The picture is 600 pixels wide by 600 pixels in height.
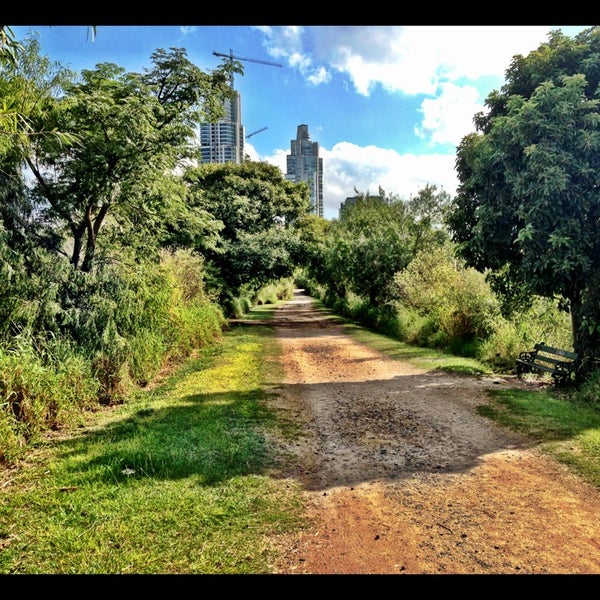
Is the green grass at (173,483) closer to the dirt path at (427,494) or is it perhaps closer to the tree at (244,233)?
the dirt path at (427,494)

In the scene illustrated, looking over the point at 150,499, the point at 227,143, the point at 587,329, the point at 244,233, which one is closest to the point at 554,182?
the point at 587,329

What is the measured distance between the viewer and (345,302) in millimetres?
26609

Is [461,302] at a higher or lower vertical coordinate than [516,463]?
higher

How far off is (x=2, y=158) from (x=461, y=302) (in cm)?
1092

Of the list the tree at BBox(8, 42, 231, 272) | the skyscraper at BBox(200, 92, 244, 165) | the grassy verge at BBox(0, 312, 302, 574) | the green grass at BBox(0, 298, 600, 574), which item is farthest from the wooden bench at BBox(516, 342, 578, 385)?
the skyscraper at BBox(200, 92, 244, 165)

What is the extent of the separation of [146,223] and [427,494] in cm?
828

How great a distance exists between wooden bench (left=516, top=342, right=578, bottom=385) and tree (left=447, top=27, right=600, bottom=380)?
8.7 inches

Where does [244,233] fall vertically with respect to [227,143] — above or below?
below

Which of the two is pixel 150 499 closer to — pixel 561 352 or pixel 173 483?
pixel 173 483

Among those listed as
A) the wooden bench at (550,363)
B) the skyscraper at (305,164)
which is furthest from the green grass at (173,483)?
the skyscraper at (305,164)

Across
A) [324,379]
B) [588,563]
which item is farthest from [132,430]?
[588,563]

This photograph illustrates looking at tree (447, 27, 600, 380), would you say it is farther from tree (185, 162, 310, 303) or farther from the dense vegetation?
tree (185, 162, 310, 303)

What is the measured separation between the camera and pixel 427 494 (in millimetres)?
4055
